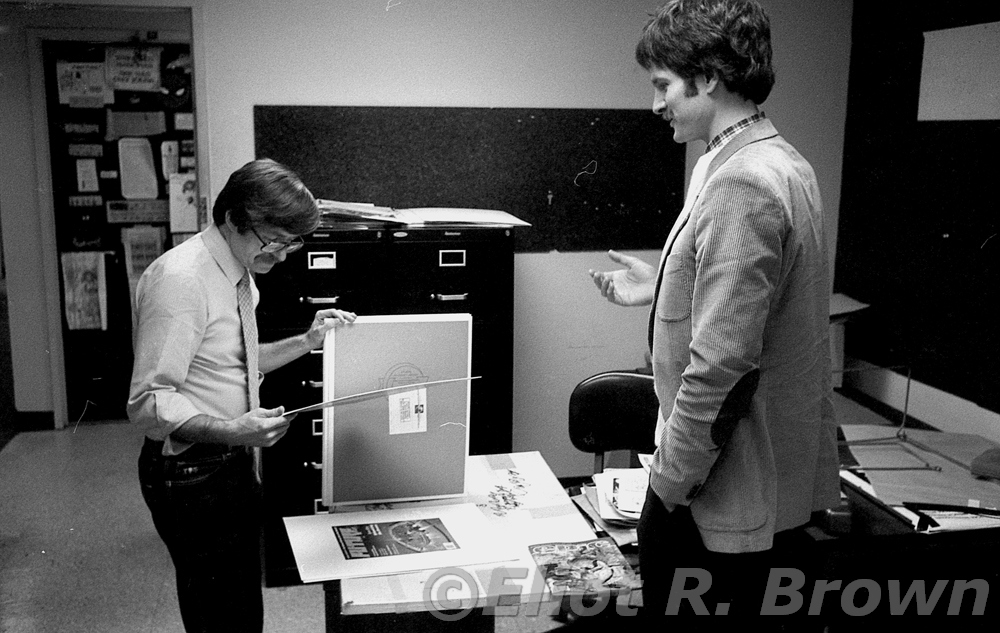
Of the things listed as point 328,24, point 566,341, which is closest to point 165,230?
point 328,24

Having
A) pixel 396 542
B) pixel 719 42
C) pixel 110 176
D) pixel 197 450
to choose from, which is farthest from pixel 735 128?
pixel 110 176

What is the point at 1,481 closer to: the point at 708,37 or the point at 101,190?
the point at 101,190

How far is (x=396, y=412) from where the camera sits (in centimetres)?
210

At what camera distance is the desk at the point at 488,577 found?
1.71 metres

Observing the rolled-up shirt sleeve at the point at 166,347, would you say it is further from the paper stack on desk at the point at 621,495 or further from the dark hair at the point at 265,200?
the paper stack on desk at the point at 621,495

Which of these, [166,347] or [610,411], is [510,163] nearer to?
[610,411]

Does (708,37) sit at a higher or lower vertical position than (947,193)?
higher

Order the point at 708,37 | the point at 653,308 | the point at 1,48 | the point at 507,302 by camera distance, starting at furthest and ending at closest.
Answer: the point at 1,48
the point at 507,302
the point at 653,308
the point at 708,37

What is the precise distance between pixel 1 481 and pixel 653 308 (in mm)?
3759

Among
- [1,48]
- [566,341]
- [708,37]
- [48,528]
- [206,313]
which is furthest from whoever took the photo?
[1,48]

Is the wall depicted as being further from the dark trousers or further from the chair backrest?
the dark trousers

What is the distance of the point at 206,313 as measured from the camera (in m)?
2.01

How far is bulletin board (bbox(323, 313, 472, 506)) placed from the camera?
2064mm

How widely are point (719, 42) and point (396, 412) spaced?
1.06 metres
